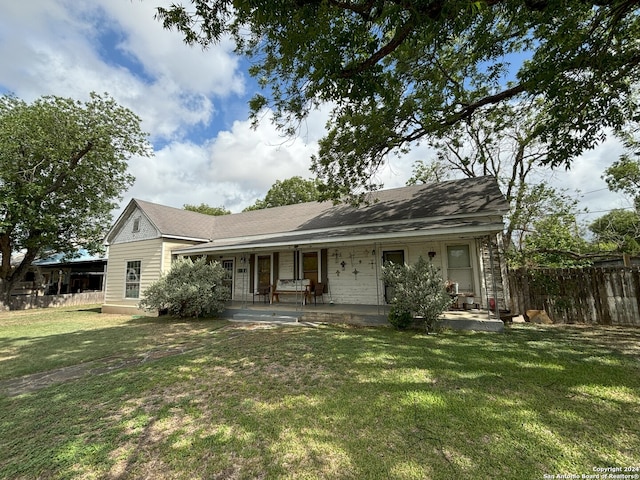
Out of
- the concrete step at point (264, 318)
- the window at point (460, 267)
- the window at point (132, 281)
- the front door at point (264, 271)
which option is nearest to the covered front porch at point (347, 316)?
the concrete step at point (264, 318)

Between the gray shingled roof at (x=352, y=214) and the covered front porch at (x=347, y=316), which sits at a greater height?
the gray shingled roof at (x=352, y=214)

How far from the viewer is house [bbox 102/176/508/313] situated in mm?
9469

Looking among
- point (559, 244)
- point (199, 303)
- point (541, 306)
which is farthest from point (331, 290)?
Result: point (559, 244)

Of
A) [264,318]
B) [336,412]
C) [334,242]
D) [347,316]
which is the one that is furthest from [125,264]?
[336,412]

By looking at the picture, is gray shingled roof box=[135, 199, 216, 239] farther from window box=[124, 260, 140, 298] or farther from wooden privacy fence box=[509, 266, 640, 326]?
wooden privacy fence box=[509, 266, 640, 326]

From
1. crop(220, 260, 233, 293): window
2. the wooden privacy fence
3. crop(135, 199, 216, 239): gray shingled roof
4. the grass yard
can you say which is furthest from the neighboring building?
the wooden privacy fence

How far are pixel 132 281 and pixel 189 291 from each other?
20.4 ft

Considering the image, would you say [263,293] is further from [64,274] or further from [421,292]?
[64,274]

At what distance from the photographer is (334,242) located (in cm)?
988

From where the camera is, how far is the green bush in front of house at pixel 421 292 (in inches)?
296

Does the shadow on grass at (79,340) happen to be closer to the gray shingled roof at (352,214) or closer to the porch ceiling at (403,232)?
the porch ceiling at (403,232)

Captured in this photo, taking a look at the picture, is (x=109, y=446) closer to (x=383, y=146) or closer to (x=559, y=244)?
(x=383, y=146)

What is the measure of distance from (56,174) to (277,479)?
22.1 m

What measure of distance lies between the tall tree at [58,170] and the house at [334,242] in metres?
5.55
